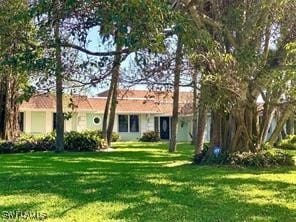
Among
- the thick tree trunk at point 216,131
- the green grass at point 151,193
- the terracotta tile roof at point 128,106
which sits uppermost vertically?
the terracotta tile roof at point 128,106

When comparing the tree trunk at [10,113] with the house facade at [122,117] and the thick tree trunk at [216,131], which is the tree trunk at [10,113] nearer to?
the house facade at [122,117]

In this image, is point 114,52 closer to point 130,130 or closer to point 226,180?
point 226,180

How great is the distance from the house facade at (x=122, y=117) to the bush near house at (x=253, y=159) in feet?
75.4

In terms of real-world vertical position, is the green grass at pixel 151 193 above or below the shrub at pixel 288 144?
below

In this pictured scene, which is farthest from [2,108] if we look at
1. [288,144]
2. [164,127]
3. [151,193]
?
[151,193]

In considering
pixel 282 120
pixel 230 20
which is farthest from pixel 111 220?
pixel 282 120

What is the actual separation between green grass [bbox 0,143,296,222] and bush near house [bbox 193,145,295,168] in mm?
807

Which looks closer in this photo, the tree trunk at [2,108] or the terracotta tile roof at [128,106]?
the tree trunk at [2,108]

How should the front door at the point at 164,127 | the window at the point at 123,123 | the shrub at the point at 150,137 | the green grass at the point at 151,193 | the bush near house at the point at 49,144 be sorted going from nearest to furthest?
1. the green grass at the point at 151,193
2. the bush near house at the point at 49,144
3. the shrub at the point at 150,137
4. the window at the point at 123,123
5. the front door at the point at 164,127

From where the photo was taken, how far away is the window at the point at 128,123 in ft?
157

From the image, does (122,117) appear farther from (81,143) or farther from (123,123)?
(81,143)

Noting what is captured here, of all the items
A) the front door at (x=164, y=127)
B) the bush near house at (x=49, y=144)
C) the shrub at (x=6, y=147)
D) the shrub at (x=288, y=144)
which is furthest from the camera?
the front door at (x=164, y=127)

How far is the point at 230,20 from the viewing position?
1431cm

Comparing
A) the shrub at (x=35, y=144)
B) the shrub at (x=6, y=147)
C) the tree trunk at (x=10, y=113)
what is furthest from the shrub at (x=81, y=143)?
the tree trunk at (x=10, y=113)
